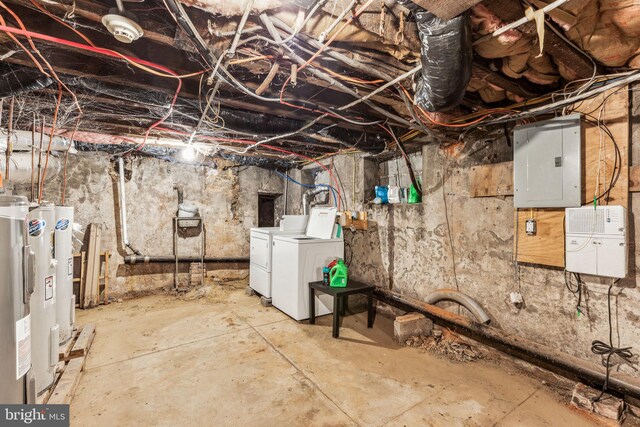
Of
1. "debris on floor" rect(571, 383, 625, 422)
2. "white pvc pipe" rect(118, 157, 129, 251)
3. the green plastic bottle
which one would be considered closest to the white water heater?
"white pvc pipe" rect(118, 157, 129, 251)

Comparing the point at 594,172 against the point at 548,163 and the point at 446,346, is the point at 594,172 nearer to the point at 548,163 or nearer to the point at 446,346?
the point at 548,163

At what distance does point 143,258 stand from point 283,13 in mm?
4044

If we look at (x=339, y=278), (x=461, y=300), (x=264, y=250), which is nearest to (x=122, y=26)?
(x=339, y=278)

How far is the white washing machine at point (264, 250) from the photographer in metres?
3.76

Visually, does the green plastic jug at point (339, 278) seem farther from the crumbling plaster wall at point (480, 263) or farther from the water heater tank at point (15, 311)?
the water heater tank at point (15, 311)

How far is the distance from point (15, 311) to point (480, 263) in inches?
Answer: 116

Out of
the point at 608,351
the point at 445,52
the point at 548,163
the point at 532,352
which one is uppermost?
the point at 445,52

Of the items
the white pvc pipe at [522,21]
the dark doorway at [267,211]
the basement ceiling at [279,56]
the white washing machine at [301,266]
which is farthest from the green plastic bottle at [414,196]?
the dark doorway at [267,211]

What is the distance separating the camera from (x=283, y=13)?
131cm

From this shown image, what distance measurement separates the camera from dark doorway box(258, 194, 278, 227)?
563 centimetres

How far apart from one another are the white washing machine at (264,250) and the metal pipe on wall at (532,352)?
1.75m

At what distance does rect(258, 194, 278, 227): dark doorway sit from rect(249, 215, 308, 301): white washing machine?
1461 millimetres

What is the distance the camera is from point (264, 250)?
12.6 ft

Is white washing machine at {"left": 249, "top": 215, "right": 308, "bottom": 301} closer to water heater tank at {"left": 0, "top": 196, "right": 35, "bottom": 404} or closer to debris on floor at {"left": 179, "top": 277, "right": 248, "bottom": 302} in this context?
debris on floor at {"left": 179, "top": 277, "right": 248, "bottom": 302}
